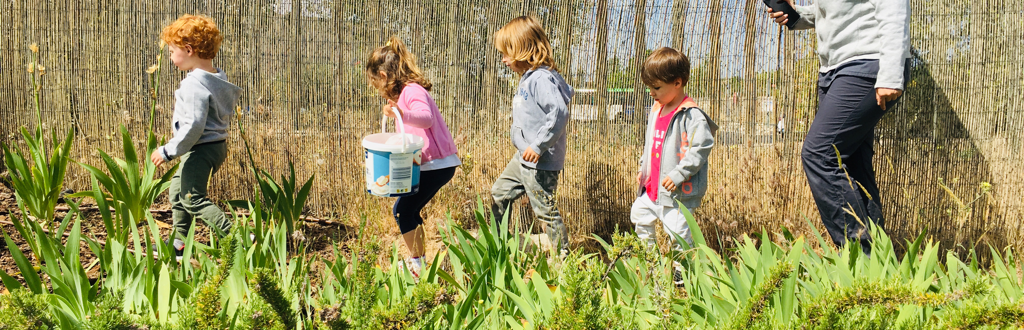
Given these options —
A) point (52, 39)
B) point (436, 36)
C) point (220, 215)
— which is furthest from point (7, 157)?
point (436, 36)

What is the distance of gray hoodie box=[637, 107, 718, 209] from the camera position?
7.89 ft

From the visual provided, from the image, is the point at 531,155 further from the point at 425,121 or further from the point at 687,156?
the point at 687,156

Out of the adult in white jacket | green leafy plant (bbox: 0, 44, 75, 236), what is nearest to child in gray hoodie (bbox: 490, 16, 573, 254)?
the adult in white jacket

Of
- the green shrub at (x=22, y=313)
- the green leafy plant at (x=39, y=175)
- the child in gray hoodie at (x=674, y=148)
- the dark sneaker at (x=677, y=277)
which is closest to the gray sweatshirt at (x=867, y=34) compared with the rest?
the child in gray hoodie at (x=674, y=148)

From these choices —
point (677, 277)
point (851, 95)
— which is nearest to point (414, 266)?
point (677, 277)

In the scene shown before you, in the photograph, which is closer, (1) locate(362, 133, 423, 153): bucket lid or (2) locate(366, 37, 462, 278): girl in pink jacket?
(1) locate(362, 133, 423, 153): bucket lid

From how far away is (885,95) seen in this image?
221cm

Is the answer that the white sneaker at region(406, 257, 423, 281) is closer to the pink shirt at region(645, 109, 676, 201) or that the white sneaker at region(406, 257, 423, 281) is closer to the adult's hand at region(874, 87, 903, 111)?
the pink shirt at region(645, 109, 676, 201)

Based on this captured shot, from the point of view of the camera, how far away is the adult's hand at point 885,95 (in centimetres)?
219

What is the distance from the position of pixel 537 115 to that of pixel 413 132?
0.56m

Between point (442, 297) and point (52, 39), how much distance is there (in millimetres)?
3998

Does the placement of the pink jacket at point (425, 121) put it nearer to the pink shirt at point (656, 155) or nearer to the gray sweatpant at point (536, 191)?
the gray sweatpant at point (536, 191)

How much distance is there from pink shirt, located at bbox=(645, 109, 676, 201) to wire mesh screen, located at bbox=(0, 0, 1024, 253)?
349 mm

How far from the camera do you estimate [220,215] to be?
9.16ft
